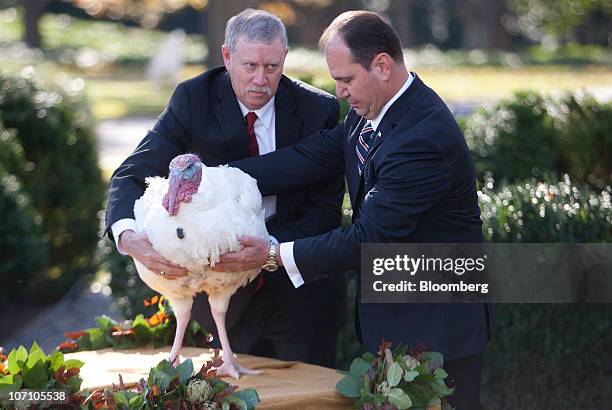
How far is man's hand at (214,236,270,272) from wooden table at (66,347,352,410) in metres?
0.47

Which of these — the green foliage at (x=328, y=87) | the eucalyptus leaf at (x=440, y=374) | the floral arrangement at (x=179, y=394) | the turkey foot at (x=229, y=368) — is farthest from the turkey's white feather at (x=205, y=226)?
the green foliage at (x=328, y=87)

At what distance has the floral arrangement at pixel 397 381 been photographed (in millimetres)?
3199

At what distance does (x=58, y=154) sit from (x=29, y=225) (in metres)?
1.37

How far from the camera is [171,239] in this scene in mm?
3268

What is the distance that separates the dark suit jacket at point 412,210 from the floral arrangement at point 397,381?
0.21 meters

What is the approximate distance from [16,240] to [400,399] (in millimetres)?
4493

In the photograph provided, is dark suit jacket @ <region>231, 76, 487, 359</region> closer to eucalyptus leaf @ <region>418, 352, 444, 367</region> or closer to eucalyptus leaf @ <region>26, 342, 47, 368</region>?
eucalyptus leaf @ <region>418, 352, 444, 367</region>

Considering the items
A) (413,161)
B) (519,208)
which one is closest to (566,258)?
(519,208)

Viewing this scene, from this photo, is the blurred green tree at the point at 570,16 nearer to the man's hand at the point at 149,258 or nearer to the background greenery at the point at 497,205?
the background greenery at the point at 497,205

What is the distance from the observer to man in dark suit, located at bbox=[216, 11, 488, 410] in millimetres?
3268

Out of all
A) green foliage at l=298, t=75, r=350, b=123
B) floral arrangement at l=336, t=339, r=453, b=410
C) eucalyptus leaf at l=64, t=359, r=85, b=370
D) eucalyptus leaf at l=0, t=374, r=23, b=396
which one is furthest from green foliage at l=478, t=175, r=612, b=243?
eucalyptus leaf at l=0, t=374, r=23, b=396

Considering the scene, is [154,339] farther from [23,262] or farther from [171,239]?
[23,262]

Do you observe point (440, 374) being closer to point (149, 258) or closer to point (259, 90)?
point (149, 258)

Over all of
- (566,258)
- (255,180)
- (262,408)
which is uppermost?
(255,180)
